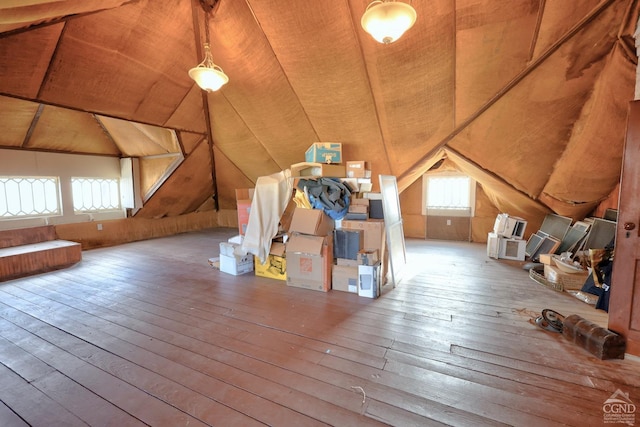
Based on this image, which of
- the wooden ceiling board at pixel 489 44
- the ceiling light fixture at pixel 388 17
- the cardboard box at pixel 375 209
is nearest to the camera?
the ceiling light fixture at pixel 388 17

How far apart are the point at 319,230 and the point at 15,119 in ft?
16.9

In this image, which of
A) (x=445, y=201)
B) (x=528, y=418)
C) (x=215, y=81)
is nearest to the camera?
(x=528, y=418)

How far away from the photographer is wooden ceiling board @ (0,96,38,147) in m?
3.90

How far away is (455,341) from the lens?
2.11 metres

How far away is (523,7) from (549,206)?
124 inches

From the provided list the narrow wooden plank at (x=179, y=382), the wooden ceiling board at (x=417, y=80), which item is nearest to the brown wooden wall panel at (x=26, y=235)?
the narrow wooden plank at (x=179, y=382)

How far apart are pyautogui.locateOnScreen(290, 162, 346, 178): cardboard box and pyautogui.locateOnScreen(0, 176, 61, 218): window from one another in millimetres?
5133

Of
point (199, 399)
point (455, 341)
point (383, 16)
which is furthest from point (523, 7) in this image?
point (199, 399)

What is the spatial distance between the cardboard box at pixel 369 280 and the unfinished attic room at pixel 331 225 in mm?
26

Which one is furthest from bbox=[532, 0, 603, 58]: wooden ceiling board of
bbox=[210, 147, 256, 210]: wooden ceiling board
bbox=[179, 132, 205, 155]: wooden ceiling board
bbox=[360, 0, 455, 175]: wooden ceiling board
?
bbox=[210, 147, 256, 210]: wooden ceiling board

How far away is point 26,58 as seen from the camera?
2.88 m

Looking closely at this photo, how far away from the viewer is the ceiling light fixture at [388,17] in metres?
1.86

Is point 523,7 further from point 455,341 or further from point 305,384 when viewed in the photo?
point 305,384

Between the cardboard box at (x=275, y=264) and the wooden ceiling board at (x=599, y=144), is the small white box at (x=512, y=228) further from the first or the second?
the cardboard box at (x=275, y=264)
